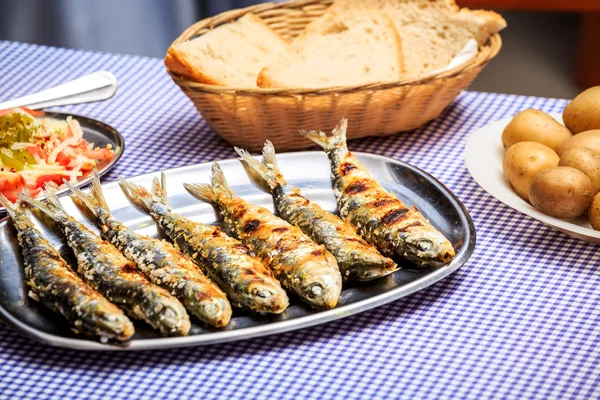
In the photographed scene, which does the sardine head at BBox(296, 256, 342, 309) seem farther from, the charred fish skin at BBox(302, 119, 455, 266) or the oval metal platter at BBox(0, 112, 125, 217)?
the oval metal platter at BBox(0, 112, 125, 217)

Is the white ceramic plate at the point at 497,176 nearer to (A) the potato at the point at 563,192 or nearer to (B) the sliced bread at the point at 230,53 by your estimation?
(A) the potato at the point at 563,192

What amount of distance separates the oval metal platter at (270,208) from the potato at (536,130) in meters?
0.32

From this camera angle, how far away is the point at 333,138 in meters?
2.32

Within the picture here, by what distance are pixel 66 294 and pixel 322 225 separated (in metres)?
0.62

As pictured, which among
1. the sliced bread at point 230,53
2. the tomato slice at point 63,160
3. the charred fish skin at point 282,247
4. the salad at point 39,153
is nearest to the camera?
the charred fish skin at point 282,247

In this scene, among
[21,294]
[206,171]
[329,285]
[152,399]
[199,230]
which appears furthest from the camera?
[206,171]

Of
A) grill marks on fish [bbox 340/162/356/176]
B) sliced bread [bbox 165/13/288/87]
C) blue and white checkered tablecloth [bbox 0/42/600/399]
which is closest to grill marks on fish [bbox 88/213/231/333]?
blue and white checkered tablecloth [bbox 0/42/600/399]

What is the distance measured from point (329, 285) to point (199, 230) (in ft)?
1.33

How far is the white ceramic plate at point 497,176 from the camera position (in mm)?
2049

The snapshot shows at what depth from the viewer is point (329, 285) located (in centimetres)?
171

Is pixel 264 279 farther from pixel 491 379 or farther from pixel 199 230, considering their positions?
pixel 491 379

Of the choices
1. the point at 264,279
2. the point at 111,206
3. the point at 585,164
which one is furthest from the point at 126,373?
the point at 585,164

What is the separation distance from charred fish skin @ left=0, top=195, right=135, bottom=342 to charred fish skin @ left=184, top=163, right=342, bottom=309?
0.36 metres

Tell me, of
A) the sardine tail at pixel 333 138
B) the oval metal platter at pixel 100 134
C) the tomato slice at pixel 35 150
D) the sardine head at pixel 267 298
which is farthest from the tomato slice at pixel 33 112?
the sardine head at pixel 267 298
